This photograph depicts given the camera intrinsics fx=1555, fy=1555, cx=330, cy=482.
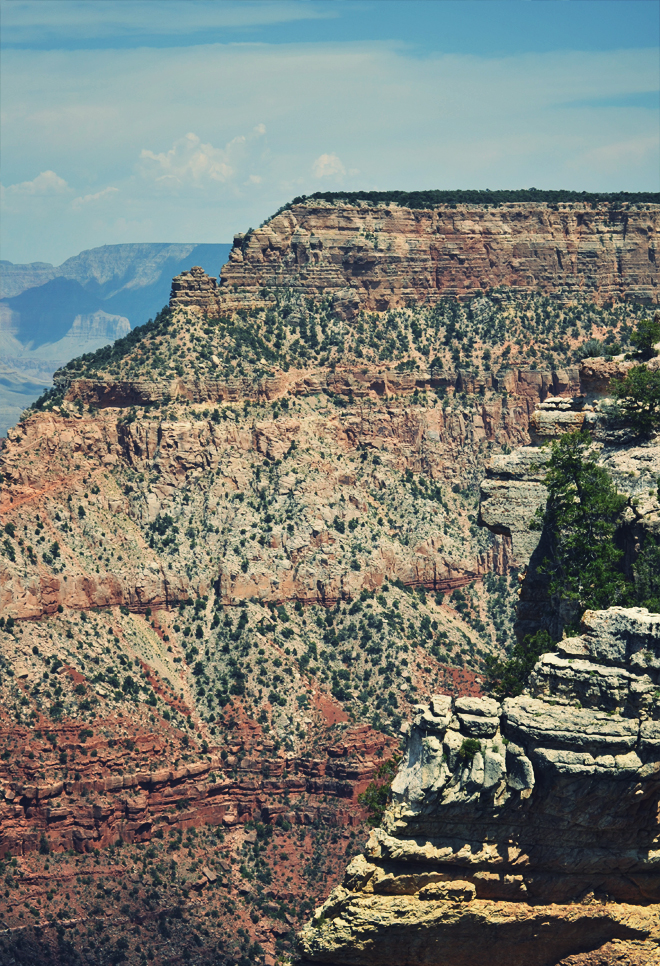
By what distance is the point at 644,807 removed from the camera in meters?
53.2

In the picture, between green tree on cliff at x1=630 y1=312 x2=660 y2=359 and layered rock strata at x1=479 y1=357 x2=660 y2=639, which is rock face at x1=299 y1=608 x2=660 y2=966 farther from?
green tree on cliff at x1=630 y1=312 x2=660 y2=359

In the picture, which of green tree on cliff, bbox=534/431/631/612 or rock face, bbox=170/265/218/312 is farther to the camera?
rock face, bbox=170/265/218/312

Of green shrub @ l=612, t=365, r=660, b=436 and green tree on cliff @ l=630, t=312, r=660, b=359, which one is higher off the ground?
green tree on cliff @ l=630, t=312, r=660, b=359

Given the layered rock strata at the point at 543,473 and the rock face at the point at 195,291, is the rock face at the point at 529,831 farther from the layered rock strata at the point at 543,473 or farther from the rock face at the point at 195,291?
the rock face at the point at 195,291

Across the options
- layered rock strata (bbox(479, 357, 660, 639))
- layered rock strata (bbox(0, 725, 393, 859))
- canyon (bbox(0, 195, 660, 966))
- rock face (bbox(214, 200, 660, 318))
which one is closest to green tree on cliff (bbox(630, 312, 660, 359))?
layered rock strata (bbox(479, 357, 660, 639))

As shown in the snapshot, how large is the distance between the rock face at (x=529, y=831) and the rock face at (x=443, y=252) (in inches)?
4642

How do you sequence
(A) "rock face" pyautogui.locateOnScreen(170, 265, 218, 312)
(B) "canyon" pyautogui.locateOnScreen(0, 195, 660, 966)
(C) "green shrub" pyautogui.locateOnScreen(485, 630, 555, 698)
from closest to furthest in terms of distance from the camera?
(C) "green shrub" pyautogui.locateOnScreen(485, 630, 555, 698) < (B) "canyon" pyautogui.locateOnScreen(0, 195, 660, 966) < (A) "rock face" pyautogui.locateOnScreen(170, 265, 218, 312)

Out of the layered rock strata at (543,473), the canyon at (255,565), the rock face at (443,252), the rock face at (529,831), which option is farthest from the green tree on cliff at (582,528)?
the rock face at (443,252)

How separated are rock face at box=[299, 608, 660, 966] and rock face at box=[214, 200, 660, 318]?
117909mm

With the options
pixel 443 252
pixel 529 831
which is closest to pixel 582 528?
pixel 529 831

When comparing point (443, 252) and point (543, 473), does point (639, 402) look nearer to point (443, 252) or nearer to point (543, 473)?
point (543, 473)

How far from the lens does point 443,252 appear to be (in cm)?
17600

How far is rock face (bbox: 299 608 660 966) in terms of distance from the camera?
51.8 meters

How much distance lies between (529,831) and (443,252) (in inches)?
5077
